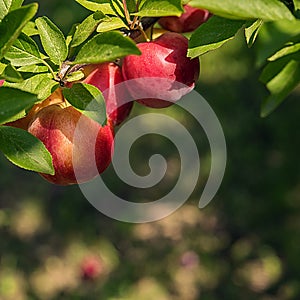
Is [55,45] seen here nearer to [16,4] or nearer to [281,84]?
[16,4]

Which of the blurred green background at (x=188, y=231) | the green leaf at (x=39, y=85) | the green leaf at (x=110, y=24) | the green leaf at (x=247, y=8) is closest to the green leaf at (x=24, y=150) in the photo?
the green leaf at (x=39, y=85)

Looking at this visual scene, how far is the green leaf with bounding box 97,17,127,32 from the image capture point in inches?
29.3

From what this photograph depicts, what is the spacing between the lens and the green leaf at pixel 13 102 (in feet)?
2.02

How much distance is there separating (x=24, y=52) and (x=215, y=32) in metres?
0.24

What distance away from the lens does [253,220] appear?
2484 mm

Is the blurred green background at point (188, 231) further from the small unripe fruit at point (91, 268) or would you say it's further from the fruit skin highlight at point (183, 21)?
the fruit skin highlight at point (183, 21)

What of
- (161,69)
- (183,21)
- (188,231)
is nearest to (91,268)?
(188,231)

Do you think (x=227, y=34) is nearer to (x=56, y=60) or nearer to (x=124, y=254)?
(x=56, y=60)

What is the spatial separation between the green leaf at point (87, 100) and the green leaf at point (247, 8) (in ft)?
0.64

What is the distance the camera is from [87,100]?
71cm

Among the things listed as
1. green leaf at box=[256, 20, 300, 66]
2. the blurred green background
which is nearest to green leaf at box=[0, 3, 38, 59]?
green leaf at box=[256, 20, 300, 66]

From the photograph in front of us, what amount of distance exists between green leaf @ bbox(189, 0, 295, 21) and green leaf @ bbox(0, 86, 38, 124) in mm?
197

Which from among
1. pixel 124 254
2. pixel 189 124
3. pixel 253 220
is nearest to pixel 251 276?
pixel 253 220

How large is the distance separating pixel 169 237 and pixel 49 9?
1.41m
